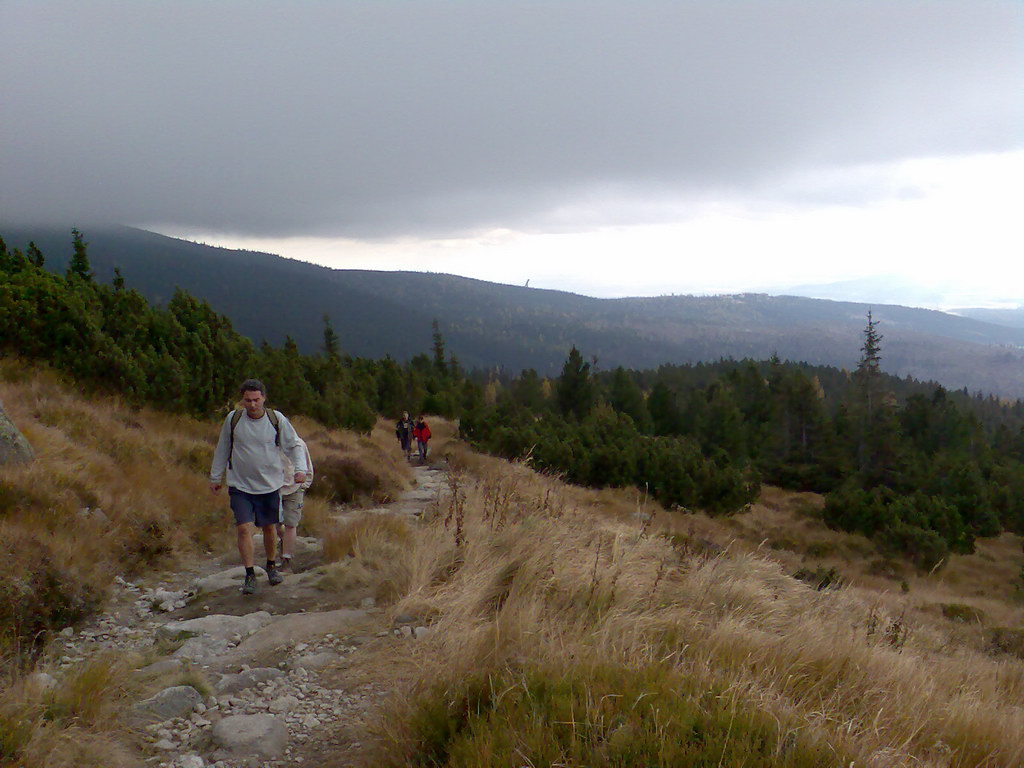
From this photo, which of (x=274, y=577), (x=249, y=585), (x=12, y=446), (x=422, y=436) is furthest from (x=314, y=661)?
(x=422, y=436)

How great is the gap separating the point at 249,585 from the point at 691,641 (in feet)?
11.8

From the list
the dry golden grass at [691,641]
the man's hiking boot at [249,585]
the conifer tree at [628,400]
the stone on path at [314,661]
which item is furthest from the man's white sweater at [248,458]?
the conifer tree at [628,400]

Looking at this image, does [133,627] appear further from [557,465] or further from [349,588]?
[557,465]

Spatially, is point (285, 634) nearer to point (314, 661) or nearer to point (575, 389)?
point (314, 661)

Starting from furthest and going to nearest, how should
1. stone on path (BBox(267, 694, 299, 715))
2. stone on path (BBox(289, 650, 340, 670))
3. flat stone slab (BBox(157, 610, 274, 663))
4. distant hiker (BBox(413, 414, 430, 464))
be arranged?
distant hiker (BBox(413, 414, 430, 464))
flat stone slab (BBox(157, 610, 274, 663))
stone on path (BBox(289, 650, 340, 670))
stone on path (BBox(267, 694, 299, 715))

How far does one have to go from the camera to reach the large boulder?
5.85m

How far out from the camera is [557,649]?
3.04m

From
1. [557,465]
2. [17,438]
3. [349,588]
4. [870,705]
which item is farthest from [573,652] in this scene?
[557,465]

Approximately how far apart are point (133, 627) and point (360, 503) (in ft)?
18.5

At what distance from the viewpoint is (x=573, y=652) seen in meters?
2.96

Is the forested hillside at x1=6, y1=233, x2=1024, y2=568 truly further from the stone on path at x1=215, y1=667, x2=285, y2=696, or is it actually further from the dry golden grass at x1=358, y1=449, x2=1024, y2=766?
the stone on path at x1=215, y1=667, x2=285, y2=696

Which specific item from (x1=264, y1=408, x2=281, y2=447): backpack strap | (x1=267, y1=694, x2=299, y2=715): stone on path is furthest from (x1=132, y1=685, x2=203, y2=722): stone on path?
(x1=264, y1=408, x2=281, y2=447): backpack strap

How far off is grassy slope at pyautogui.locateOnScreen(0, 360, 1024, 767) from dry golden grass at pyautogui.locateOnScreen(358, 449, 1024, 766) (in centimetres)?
1

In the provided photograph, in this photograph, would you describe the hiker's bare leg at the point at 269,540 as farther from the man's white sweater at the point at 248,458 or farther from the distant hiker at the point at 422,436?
the distant hiker at the point at 422,436
